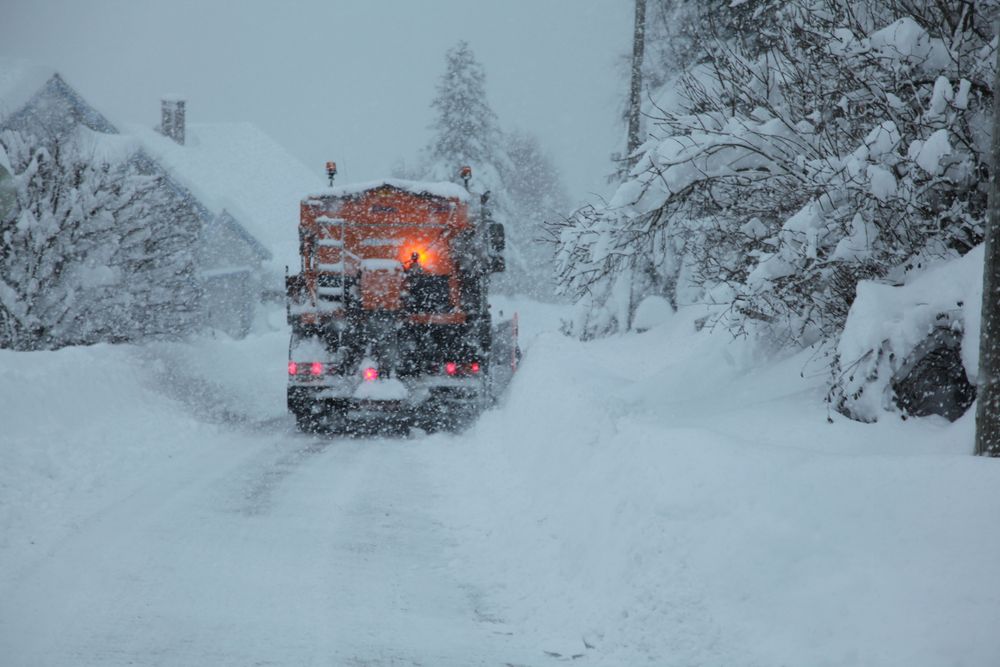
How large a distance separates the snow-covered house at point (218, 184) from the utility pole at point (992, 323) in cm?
2576

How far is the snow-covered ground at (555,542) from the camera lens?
163 inches

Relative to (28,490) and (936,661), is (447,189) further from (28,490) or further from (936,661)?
(936,661)

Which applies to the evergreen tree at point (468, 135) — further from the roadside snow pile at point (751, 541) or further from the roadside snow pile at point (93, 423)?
the roadside snow pile at point (751, 541)

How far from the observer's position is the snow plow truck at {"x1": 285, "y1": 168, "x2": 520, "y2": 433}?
13227mm

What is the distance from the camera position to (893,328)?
246 inches

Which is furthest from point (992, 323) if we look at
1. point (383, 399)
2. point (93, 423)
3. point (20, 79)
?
point (20, 79)

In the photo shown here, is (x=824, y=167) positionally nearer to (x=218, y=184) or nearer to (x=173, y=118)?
(x=218, y=184)

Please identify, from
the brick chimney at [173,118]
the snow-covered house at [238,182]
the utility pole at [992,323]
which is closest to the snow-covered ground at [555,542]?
the utility pole at [992,323]

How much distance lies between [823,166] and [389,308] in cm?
Result: 786

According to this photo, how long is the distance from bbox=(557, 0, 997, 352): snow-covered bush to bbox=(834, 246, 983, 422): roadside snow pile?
0.48 m

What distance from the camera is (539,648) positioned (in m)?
4.99

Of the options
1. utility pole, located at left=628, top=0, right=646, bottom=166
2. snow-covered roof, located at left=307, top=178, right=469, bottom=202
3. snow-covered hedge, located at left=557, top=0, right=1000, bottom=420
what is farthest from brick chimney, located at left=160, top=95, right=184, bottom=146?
snow-covered hedge, located at left=557, top=0, right=1000, bottom=420

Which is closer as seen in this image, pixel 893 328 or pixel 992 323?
pixel 992 323

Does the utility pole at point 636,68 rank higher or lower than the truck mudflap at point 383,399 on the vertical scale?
higher
